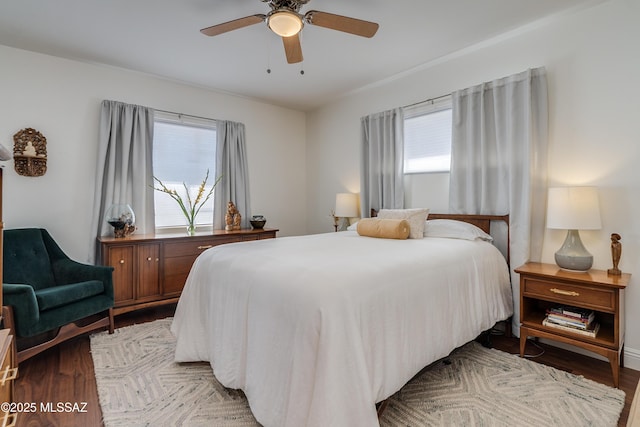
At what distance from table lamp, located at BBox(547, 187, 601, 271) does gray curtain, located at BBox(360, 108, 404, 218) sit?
1576 millimetres

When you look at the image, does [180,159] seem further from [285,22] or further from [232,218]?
[285,22]

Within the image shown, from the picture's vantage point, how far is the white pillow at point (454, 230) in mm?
2773

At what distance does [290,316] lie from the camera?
1480 mm

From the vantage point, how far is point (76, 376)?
220cm

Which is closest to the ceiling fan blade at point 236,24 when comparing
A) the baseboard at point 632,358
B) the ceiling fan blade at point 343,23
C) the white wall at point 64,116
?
the ceiling fan blade at point 343,23

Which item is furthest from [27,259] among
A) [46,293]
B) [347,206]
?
[347,206]

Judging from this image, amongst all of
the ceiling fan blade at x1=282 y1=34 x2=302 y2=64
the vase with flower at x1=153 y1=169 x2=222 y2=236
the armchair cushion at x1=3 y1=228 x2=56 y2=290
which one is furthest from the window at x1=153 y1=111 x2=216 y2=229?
the ceiling fan blade at x1=282 y1=34 x2=302 y2=64

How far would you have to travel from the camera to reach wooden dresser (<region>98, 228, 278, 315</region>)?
3.16 meters

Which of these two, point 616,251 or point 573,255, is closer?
point 616,251

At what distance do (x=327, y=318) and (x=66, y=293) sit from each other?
92.9 inches

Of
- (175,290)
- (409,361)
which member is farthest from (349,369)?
(175,290)

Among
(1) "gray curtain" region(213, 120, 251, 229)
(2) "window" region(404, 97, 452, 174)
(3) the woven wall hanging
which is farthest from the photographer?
(1) "gray curtain" region(213, 120, 251, 229)

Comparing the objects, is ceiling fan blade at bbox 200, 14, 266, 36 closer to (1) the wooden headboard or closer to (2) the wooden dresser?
(2) the wooden dresser

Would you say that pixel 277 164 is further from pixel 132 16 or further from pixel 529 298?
pixel 529 298
